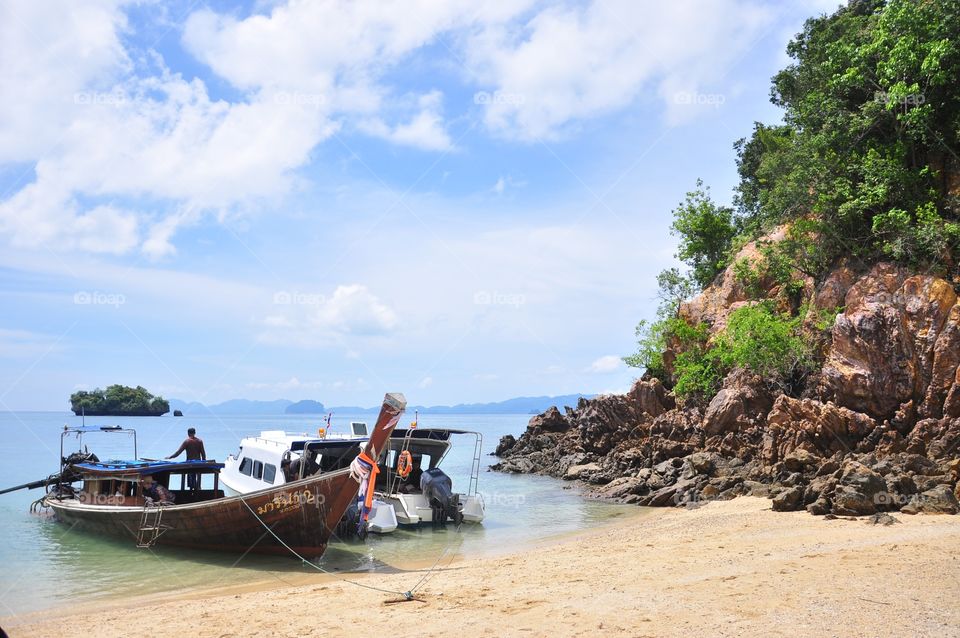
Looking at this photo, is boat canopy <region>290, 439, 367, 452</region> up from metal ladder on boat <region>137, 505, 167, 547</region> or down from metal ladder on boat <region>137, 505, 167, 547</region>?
up

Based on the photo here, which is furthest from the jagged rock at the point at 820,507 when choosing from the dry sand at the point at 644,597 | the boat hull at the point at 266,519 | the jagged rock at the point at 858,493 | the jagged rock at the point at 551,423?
the jagged rock at the point at 551,423

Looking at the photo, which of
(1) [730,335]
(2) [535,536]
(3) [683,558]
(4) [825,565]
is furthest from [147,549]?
(1) [730,335]

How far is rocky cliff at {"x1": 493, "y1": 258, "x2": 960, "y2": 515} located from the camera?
56.8 ft

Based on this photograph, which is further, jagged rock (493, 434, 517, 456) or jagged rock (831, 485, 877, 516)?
jagged rock (493, 434, 517, 456)

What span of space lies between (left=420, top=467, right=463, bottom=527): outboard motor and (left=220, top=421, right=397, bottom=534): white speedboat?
59.3 inches

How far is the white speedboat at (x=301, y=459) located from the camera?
1884 cm

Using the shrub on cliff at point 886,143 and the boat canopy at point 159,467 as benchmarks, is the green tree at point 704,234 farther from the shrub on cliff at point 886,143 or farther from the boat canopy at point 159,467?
the boat canopy at point 159,467

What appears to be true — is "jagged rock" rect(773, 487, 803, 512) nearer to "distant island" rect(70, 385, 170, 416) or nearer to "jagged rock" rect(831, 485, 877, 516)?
"jagged rock" rect(831, 485, 877, 516)

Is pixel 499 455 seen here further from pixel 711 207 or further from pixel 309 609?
pixel 309 609

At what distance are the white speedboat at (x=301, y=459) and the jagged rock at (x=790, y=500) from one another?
426 inches

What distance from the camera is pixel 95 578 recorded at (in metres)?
15.3

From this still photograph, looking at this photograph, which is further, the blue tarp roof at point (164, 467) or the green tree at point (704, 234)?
the green tree at point (704, 234)

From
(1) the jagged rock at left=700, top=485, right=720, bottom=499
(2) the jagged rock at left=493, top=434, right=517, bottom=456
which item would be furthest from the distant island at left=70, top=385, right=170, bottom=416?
(1) the jagged rock at left=700, top=485, right=720, bottom=499

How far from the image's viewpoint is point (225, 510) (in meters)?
15.6
